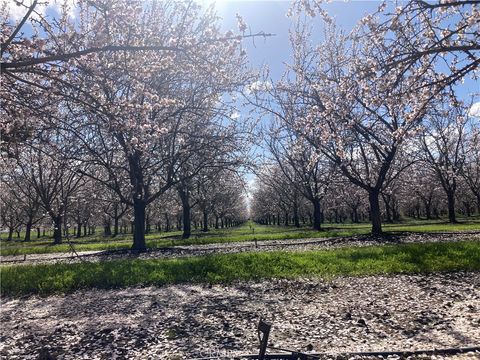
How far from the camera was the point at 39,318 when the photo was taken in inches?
331

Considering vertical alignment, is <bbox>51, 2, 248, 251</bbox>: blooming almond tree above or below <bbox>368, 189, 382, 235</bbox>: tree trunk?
above

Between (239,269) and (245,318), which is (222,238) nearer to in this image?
(239,269)

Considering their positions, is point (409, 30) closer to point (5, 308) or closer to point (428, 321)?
point (428, 321)

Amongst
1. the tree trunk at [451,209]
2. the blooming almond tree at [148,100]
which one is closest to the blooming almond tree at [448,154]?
the tree trunk at [451,209]

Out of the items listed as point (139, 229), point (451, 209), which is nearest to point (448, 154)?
point (451, 209)

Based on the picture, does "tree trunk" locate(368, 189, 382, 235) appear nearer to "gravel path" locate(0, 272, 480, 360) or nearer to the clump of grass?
the clump of grass

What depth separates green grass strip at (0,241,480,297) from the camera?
1123 cm

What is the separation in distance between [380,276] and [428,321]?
13.1 ft

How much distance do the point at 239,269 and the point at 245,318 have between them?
455 cm

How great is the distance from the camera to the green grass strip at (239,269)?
36.8ft

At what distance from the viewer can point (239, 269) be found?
39.7 ft

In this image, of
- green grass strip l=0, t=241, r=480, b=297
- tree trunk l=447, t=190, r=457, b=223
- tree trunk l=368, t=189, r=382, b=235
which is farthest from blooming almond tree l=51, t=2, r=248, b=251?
tree trunk l=447, t=190, r=457, b=223

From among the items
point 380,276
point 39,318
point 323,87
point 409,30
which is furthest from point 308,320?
point 323,87

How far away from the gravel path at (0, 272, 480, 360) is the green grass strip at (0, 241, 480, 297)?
653 millimetres
